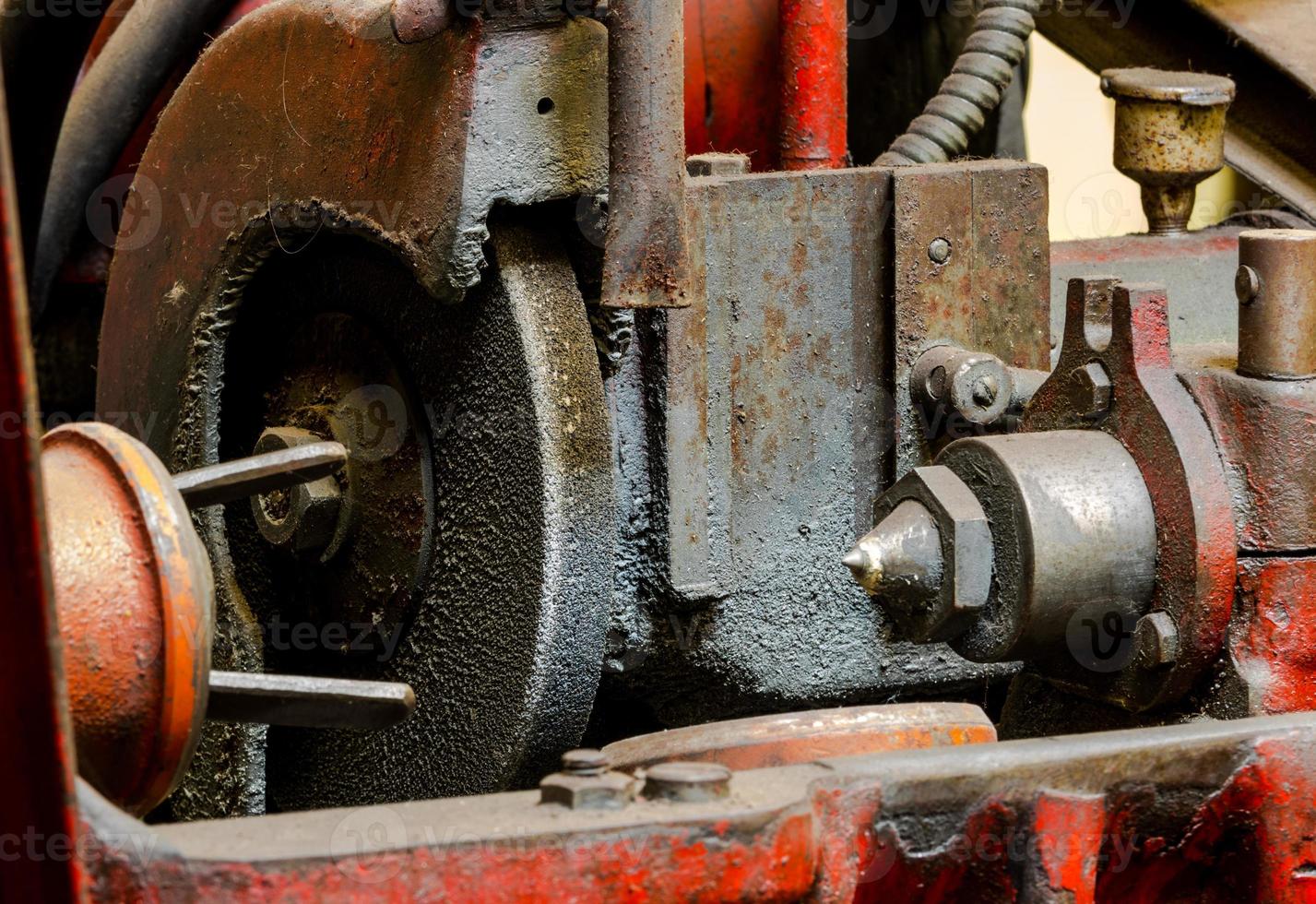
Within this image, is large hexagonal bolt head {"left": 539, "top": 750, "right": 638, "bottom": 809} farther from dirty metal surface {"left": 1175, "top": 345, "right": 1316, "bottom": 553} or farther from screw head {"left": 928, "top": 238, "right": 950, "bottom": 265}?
screw head {"left": 928, "top": 238, "right": 950, "bottom": 265}

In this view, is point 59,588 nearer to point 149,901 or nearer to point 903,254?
point 149,901

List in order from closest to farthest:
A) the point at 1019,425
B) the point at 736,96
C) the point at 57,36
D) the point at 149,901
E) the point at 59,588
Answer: the point at 149,901 → the point at 59,588 → the point at 1019,425 → the point at 736,96 → the point at 57,36

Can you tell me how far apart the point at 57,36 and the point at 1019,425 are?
1484 mm

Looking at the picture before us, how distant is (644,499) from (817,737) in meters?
0.40

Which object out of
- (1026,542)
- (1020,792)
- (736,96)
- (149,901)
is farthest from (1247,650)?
(736,96)

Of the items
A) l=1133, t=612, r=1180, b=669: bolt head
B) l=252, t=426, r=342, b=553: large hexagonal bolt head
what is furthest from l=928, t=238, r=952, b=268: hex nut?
l=252, t=426, r=342, b=553: large hexagonal bolt head

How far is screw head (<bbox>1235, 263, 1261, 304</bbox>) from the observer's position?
127cm

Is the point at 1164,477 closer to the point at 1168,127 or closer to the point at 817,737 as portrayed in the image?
the point at 817,737

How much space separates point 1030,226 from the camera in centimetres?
160

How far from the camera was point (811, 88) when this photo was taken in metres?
1.75

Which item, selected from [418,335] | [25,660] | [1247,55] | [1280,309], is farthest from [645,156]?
[1247,55]

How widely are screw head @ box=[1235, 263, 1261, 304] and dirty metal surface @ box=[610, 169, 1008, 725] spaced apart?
36 cm

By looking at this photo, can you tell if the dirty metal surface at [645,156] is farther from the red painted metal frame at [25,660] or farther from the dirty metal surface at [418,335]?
the red painted metal frame at [25,660]

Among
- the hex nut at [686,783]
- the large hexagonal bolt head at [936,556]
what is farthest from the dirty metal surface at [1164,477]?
the hex nut at [686,783]
